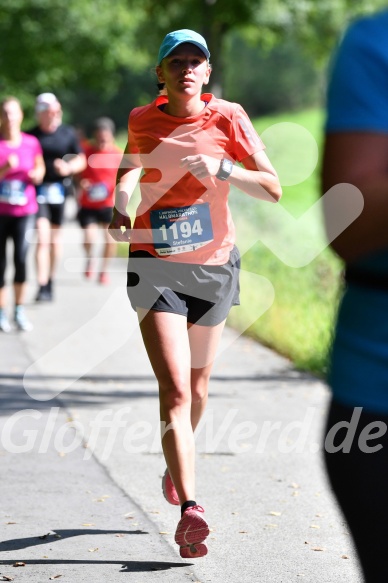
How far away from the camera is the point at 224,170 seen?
4.55 meters

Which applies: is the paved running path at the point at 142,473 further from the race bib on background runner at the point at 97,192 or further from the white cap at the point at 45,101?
the race bib on background runner at the point at 97,192

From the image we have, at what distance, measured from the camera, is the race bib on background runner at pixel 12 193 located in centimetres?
1091

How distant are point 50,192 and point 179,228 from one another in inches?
318

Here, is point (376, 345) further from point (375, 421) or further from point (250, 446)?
point (250, 446)

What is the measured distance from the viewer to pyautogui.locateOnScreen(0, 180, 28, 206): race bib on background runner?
35.8ft

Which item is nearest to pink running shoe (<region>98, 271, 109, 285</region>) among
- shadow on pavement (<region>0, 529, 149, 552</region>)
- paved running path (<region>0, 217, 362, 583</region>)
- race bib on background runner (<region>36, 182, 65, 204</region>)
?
race bib on background runner (<region>36, 182, 65, 204</region>)

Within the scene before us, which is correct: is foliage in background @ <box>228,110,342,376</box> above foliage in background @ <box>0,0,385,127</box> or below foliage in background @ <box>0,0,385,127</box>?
below

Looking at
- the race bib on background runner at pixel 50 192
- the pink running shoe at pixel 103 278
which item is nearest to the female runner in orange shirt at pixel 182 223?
the race bib on background runner at pixel 50 192

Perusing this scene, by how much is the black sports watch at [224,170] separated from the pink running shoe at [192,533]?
1254mm

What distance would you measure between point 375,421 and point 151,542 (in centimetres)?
262

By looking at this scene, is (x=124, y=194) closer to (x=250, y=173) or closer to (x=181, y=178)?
(x=181, y=178)

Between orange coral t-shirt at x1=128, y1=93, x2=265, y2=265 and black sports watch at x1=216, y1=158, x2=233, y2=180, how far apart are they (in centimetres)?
21

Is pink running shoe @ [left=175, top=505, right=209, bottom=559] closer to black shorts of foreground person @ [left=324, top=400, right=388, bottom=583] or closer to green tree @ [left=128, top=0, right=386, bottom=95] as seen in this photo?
black shorts of foreground person @ [left=324, top=400, right=388, bottom=583]

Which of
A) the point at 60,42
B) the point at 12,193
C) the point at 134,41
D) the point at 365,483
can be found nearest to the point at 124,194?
the point at 365,483
